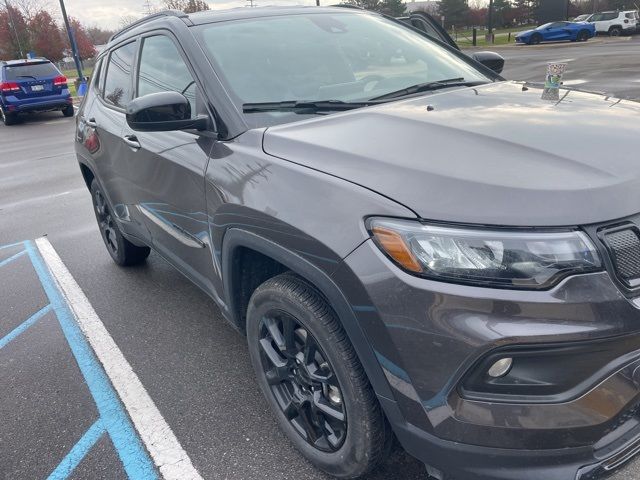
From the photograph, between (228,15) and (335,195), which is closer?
(335,195)

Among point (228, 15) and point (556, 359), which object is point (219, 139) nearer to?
point (228, 15)

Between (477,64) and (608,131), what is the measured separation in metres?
1.61

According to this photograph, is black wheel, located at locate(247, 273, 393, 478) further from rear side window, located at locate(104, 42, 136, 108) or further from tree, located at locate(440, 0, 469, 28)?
tree, located at locate(440, 0, 469, 28)

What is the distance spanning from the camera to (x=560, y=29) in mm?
33875

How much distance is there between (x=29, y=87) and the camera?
16062 millimetres

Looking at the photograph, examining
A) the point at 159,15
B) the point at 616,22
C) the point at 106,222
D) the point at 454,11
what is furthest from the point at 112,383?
the point at 454,11

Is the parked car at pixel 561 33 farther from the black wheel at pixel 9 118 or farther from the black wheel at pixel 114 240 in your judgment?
the black wheel at pixel 114 240

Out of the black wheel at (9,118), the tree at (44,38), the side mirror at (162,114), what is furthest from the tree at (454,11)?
the side mirror at (162,114)

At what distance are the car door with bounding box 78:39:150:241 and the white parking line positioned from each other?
0.69 metres

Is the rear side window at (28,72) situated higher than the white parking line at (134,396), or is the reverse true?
the rear side window at (28,72)

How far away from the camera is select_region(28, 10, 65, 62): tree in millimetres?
37438

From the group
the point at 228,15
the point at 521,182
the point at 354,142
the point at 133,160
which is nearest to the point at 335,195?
the point at 354,142

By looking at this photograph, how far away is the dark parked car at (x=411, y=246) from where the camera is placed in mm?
1550

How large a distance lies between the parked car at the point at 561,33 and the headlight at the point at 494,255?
37.1 meters
